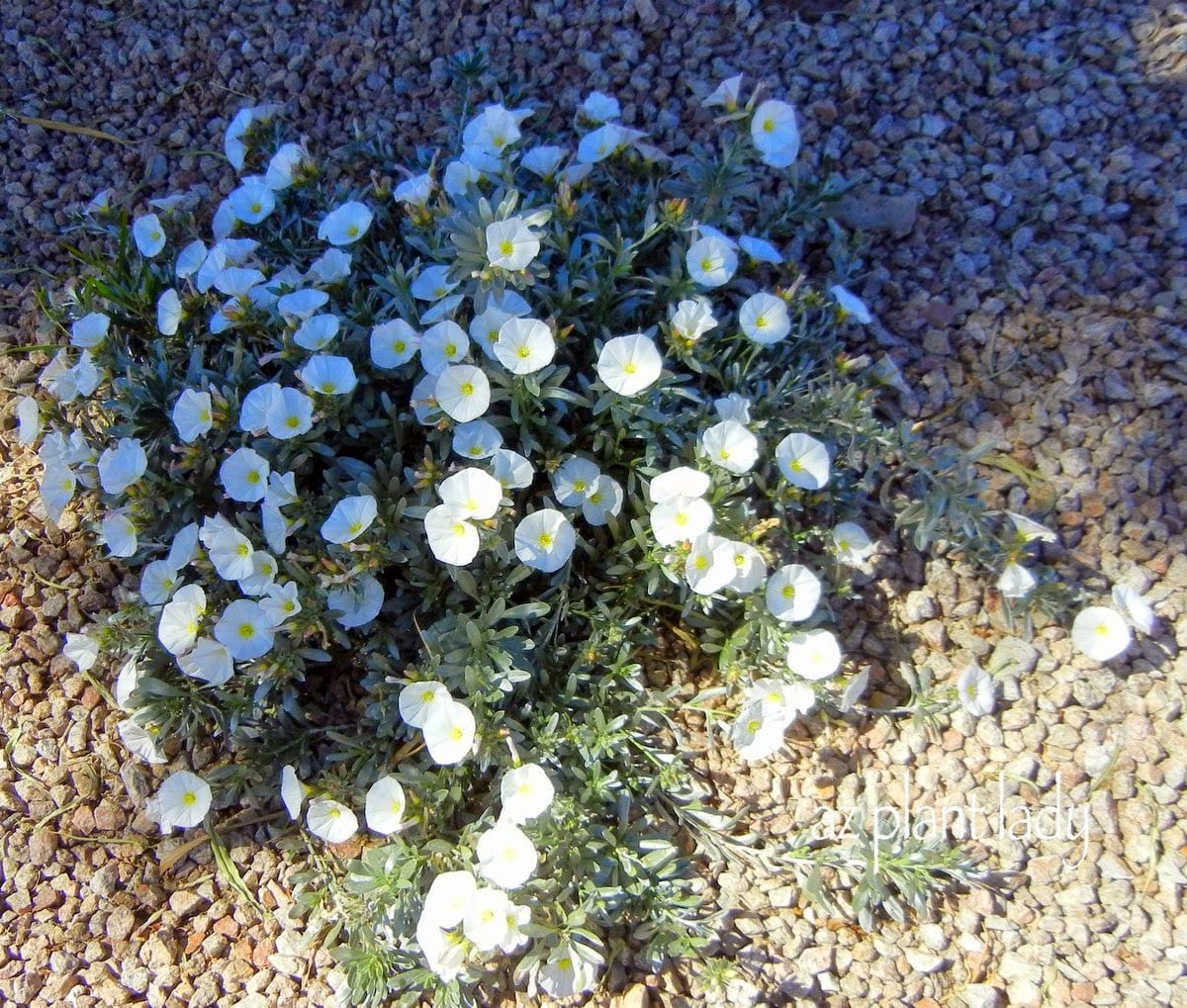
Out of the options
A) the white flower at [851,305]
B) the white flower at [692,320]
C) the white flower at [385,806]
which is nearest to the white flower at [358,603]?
the white flower at [385,806]

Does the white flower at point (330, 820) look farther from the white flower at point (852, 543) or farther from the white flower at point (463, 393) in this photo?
the white flower at point (852, 543)

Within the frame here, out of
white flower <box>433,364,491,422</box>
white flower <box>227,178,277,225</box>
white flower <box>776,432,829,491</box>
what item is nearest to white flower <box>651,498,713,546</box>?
white flower <box>776,432,829,491</box>

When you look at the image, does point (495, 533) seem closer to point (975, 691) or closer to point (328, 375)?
point (328, 375)

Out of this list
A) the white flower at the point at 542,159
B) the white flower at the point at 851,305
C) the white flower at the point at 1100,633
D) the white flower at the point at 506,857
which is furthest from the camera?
the white flower at the point at 542,159

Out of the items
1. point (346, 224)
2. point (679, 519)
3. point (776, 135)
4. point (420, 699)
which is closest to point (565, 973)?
point (420, 699)

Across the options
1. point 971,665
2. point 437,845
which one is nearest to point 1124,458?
point 971,665

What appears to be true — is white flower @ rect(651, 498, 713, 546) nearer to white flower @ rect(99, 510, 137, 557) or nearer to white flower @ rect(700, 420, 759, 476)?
white flower @ rect(700, 420, 759, 476)
